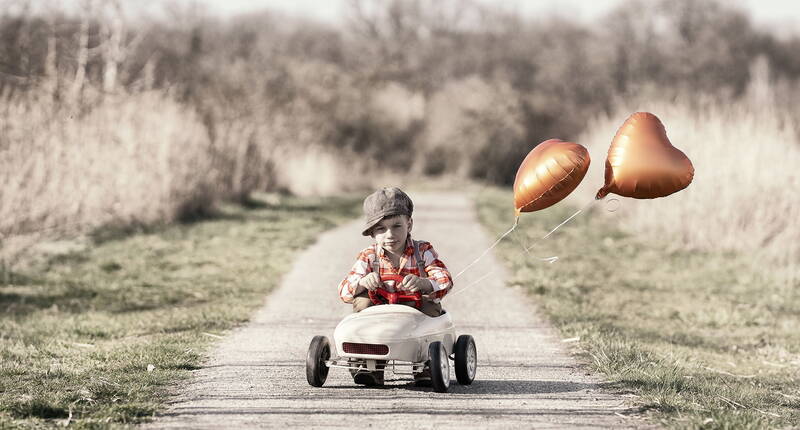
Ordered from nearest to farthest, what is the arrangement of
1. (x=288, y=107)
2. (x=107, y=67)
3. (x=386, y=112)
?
(x=107, y=67), (x=288, y=107), (x=386, y=112)

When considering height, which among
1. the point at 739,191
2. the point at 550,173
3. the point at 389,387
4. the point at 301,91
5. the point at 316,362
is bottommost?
the point at 389,387

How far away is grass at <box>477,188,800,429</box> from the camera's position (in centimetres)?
589

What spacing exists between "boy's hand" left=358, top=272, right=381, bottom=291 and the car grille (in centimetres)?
40

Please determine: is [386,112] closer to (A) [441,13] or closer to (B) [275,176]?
(B) [275,176]

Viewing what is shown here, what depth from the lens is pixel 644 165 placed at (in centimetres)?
668

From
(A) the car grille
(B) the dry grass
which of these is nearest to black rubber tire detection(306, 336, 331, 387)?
(A) the car grille

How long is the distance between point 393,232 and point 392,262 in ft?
0.85

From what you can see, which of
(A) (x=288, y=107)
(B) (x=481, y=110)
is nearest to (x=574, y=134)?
(B) (x=481, y=110)

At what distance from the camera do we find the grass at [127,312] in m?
5.55

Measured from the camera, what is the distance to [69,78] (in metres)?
14.9

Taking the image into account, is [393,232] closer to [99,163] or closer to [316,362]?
[316,362]

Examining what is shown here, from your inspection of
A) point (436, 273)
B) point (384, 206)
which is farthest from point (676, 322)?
point (384, 206)

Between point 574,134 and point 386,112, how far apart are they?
7.89 m

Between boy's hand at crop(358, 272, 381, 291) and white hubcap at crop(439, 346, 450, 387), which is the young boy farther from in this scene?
white hubcap at crop(439, 346, 450, 387)
